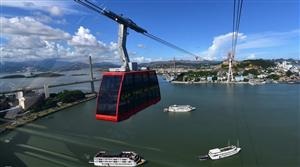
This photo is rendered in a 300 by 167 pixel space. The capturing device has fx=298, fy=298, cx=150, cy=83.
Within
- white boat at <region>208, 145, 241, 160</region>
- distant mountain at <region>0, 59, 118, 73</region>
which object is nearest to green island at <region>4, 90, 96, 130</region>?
white boat at <region>208, 145, 241, 160</region>

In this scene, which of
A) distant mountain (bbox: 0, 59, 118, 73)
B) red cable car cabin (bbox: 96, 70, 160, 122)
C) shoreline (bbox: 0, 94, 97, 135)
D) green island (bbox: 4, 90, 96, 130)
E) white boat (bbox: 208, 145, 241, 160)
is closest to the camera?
red cable car cabin (bbox: 96, 70, 160, 122)

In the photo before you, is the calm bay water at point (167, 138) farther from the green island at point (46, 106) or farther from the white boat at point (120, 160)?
the green island at point (46, 106)

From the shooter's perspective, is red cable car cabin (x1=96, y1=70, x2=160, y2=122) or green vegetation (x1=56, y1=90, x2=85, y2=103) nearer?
red cable car cabin (x1=96, y1=70, x2=160, y2=122)

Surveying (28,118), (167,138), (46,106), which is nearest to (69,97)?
(46,106)

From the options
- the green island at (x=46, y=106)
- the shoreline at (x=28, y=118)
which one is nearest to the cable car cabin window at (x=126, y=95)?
the shoreline at (x=28, y=118)

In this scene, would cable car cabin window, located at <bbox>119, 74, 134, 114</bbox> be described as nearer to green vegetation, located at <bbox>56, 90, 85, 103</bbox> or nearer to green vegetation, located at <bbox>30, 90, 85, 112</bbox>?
green vegetation, located at <bbox>30, 90, 85, 112</bbox>

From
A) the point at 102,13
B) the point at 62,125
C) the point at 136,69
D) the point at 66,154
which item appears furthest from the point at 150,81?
the point at 62,125
